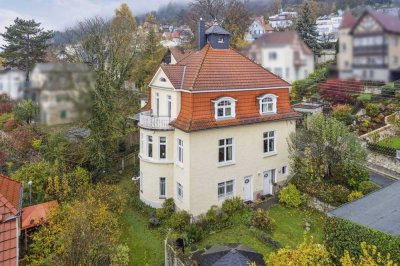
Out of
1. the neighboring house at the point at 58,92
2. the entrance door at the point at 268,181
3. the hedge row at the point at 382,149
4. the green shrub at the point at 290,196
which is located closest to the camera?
the neighboring house at the point at 58,92

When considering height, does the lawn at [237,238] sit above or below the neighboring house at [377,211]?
below

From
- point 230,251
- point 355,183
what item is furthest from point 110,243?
point 355,183

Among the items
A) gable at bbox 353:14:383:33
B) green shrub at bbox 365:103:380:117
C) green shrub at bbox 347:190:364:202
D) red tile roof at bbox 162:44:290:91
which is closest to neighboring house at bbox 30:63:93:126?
gable at bbox 353:14:383:33

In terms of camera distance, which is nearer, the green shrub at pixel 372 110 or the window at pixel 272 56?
the window at pixel 272 56

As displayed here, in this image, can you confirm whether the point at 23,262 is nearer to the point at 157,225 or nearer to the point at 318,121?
the point at 157,225

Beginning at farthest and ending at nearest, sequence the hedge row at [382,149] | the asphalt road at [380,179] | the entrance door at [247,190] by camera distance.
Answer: the hedge row at [382,149], the asphalt road at [380,179], the entrance door at [247,190]

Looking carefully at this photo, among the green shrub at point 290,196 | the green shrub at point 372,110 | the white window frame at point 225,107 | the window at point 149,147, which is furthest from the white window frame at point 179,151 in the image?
the green shrub at point 372,110

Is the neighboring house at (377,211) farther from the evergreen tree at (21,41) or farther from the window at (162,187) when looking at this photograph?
the evergreen tree at (21,41)
